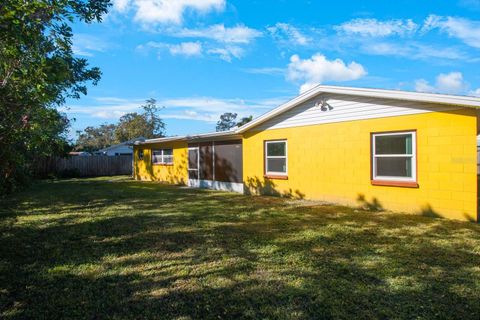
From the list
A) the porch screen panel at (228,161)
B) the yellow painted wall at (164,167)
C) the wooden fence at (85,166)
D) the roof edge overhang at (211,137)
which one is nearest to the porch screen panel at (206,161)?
the roof edge overhang at (211,137)

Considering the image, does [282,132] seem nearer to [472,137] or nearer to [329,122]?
[329,122]

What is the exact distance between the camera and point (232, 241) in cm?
618

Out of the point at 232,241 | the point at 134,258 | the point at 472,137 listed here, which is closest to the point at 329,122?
the point at 472,137

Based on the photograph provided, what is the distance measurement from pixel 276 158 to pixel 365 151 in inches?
162

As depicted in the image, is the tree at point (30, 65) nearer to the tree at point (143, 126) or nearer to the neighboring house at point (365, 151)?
the neighboring house at point (365, 151)

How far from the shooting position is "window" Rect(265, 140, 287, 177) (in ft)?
42.3

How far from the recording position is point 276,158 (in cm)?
1321

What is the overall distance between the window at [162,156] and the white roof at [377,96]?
9201 mm

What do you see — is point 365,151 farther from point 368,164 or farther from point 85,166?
point 85,166

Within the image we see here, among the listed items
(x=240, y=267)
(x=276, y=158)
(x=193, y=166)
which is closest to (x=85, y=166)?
(x=193, y=166)

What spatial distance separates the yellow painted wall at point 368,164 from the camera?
25.4 ft

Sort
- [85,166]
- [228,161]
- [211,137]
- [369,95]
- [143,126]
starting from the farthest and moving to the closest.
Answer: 1. [143,126]
2. [85,166]
3. [211,137]
4. [228,161]
5. [369,95]

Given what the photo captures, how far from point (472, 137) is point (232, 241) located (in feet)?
19.7

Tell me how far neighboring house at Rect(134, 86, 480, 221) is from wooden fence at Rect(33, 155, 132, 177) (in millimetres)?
17252
